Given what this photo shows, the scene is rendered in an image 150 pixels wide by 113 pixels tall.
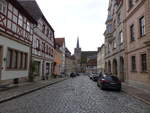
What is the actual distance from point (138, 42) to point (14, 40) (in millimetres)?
13300

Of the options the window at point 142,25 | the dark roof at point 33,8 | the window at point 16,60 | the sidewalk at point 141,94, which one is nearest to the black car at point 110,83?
the sidewalk at point 141,94

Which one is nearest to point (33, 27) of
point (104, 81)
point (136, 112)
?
point (104, 81)

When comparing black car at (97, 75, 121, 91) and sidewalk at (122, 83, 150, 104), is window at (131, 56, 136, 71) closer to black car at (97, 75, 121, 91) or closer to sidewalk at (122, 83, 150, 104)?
black car at (97, 75, 121, 91)

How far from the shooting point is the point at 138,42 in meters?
16.1

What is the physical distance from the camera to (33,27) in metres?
21.6

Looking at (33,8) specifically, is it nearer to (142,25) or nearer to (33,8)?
(33,8)

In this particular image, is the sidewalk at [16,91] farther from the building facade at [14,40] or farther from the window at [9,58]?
the window at [9,58]

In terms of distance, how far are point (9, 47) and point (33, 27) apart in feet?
24.0

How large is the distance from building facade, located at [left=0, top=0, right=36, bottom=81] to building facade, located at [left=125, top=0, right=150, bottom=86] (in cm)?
1294

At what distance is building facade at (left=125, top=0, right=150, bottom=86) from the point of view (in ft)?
45.9

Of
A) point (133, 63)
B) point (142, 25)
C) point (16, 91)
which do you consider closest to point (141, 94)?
point (133, 63)

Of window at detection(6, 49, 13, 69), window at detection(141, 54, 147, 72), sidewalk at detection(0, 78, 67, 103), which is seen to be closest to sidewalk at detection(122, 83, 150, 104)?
window at detection(141, 54, 147, 72)

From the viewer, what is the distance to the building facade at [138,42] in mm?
13994

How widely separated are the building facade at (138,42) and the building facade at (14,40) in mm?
12936
